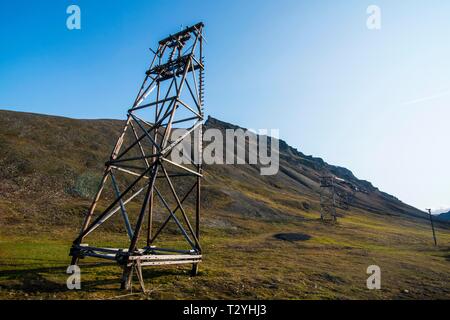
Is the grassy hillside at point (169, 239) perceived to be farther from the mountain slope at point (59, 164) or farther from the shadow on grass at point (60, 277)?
the mountain slope at point (59, 164)

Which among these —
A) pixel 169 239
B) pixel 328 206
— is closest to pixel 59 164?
pixel 169 239

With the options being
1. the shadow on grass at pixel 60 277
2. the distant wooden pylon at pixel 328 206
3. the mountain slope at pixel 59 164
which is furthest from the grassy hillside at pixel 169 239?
the distant wooden pylon at pixel 328 206

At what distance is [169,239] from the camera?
29547 millimetres

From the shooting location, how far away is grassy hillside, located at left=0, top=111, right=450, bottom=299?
12320mm

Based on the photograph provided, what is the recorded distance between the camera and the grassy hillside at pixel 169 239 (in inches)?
485

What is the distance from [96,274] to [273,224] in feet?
125

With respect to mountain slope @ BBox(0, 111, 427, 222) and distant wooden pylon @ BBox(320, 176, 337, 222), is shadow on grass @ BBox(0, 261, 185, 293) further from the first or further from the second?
distant wooden pylon @ BBox(320, 176, 337, 222)

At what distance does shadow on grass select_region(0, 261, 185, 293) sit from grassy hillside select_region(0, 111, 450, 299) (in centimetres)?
4

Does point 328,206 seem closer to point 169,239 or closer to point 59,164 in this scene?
point 169,239

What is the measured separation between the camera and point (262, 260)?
2119 cm

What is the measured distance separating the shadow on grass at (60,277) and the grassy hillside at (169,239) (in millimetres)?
37
